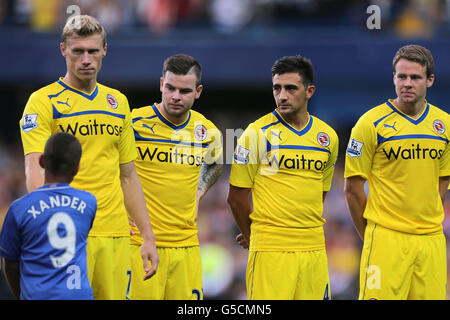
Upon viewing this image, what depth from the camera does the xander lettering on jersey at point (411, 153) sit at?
254 inches

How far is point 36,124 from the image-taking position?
5777 millimetres

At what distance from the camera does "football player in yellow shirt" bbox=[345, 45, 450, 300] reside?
6.42m

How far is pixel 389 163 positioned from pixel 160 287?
2075 mm

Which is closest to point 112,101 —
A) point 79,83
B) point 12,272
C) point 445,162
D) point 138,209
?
point 79,83

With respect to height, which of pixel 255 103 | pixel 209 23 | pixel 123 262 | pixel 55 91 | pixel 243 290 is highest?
pixel 209 23

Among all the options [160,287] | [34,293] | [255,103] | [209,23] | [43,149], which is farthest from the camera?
[255,103]

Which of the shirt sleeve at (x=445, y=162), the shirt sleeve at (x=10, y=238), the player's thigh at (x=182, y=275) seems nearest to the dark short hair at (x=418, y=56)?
the shirt sleeve at (x=445, y=162)

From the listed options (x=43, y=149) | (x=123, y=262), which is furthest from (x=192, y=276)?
(x=43, y=149)

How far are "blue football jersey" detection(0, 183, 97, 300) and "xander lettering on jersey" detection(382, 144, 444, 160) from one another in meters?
2.62

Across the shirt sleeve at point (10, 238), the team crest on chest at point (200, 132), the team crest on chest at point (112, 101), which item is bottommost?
the shirt sleeve at point (10, 238)

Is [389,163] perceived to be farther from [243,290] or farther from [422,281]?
[243,290]

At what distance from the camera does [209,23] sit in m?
17.5

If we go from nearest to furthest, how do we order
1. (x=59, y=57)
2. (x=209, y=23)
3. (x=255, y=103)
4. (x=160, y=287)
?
(x=160, y=287) < (x=59, y=57) < (x=209, y=23) < (x=255, y=103)

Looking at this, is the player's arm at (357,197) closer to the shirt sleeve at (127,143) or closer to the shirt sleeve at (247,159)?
the shirt sleeve at (247,159)
